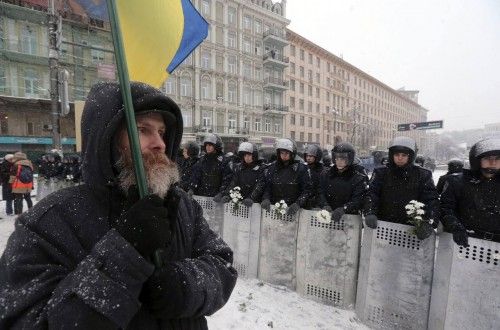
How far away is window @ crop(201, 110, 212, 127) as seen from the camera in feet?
108

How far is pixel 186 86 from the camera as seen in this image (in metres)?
31.9

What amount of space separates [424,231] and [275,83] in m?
38.2

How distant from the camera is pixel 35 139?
23.4 m

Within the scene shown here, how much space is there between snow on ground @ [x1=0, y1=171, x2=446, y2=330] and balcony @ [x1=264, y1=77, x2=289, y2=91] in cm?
3628

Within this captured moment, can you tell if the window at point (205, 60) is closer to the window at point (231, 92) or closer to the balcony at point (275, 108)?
the window at point (231, 92)

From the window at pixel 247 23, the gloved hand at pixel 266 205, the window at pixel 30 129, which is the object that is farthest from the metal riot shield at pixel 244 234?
the window at pixel 247 23

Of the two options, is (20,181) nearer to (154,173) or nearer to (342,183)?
(342,183)

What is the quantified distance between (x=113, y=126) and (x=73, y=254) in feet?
1.68

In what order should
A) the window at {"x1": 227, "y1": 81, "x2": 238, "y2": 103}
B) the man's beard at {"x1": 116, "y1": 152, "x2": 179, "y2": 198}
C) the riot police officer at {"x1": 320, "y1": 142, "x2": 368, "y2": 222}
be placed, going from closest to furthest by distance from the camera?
the man's beard at {"x1": 116, "y1": 152, "x2": 179, "y2": 198} < the riot police officer at {"x1": 320, "y1": 142, "x2": 368, "y2": 222} < the window at {"x1": 227, "y1": 81, "x2": 238, "y2": 103}

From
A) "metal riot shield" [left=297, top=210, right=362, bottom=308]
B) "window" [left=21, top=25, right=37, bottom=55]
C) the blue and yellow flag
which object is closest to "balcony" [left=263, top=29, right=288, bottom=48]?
"window" [left=21, top=25, right=37, bottom=55]

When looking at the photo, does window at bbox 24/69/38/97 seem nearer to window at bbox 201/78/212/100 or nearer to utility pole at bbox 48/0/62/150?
window at bbox 201/78/212/100

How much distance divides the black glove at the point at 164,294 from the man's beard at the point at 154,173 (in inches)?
13.1

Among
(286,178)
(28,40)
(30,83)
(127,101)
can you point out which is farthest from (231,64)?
(127,101)

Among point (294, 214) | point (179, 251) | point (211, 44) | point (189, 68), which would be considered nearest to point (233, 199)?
point (294, 214)
